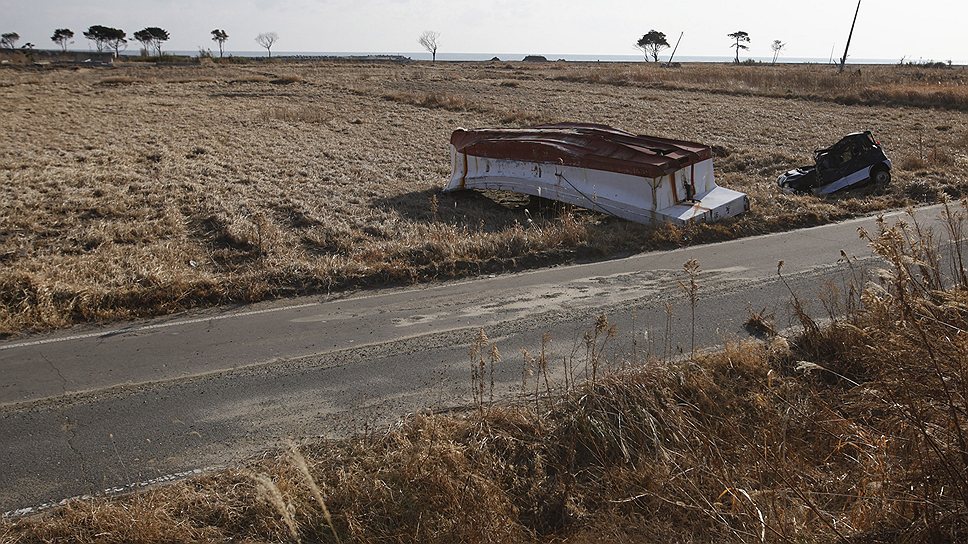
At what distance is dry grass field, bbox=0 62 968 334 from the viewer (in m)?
8.38

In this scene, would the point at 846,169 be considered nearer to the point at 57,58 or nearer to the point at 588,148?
the point at 588,148

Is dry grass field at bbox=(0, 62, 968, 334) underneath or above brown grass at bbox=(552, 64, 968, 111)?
underneath

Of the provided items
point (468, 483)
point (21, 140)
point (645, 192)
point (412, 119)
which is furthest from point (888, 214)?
point (21, 140)

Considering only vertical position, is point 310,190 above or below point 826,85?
below

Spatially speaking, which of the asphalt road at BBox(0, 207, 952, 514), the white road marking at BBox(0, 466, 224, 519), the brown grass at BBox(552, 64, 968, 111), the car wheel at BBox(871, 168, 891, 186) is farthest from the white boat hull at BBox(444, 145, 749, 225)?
the brown grass at BBox(552, 64, 968, 111)

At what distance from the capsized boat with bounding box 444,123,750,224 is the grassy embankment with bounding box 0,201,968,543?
5618 millimetres

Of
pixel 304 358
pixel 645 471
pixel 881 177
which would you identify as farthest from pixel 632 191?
pixel 645 471

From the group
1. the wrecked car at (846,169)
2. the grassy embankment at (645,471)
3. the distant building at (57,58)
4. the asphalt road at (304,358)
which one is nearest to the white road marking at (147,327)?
the asphalt road at (304,358)

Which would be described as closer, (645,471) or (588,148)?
(645,471)

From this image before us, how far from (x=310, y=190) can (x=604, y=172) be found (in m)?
5.50

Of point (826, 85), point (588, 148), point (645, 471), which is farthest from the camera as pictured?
point (826, 85)

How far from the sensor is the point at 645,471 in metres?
4.26

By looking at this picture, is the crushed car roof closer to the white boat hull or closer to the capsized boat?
the capsized boat

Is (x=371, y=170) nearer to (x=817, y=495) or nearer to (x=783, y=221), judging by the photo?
(x=783, y=221)
